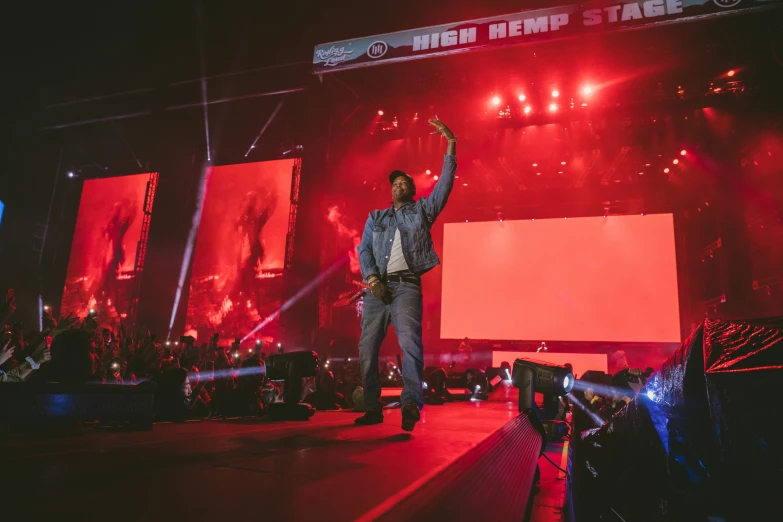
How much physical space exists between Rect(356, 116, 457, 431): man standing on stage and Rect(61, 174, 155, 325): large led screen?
14.2 m

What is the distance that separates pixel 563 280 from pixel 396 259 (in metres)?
10.9

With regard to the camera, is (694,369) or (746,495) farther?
(694,369)

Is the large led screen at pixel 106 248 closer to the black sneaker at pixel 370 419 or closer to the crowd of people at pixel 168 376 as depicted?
the crowd of people at pixel 168 376

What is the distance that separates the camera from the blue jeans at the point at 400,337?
254 centimetres

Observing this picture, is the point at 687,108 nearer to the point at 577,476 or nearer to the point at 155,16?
the point at 577,476

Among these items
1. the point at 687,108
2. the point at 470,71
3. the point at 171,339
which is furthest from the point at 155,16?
the point at 687,108

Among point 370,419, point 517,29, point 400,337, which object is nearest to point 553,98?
point 517,29

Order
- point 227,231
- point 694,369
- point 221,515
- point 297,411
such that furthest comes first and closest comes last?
point 227,231 < point 297,411 < point 694,369 < point 221,515

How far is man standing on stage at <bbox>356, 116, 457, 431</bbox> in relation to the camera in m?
2.61

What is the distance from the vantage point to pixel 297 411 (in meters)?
3.13

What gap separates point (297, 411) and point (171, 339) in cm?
1220

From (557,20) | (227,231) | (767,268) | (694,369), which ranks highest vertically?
(557,20)

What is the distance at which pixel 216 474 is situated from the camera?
3.97 ft

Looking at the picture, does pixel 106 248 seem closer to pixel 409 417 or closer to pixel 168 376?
pixel 168 376
